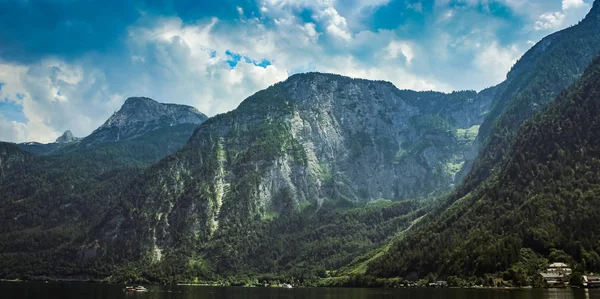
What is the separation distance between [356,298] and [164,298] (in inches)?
2666

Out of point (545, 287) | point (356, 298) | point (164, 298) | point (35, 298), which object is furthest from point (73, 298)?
point (545, 287)

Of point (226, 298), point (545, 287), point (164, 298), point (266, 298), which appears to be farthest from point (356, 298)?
point (545, 287)

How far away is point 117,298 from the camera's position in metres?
173

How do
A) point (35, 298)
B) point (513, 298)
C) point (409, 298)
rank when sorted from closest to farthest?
1. point (513, 298)
2. point (35, 298)
3. point (409, 298)

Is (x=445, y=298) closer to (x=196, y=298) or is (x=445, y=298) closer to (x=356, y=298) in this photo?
(x=356, y=298)

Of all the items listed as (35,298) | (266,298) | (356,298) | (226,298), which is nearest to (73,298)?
(35,298)

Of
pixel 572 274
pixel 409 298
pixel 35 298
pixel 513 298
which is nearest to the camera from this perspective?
pixel 513 298

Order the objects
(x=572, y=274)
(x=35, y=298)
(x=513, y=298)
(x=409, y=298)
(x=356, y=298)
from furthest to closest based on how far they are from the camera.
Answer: (x=572, y=274)
(x=356, y=298)
(x=409, y=298)
(x=35, y=298)
(x=513, y=298)

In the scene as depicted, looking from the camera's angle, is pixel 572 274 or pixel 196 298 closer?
pixel 196 298

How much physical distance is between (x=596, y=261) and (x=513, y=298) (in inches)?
3280

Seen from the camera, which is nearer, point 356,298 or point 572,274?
point 356,298

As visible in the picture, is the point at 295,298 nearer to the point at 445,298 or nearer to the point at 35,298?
the point at 445,298

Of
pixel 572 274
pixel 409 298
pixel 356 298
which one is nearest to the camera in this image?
pixel 409 298

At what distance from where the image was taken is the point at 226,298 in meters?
180
